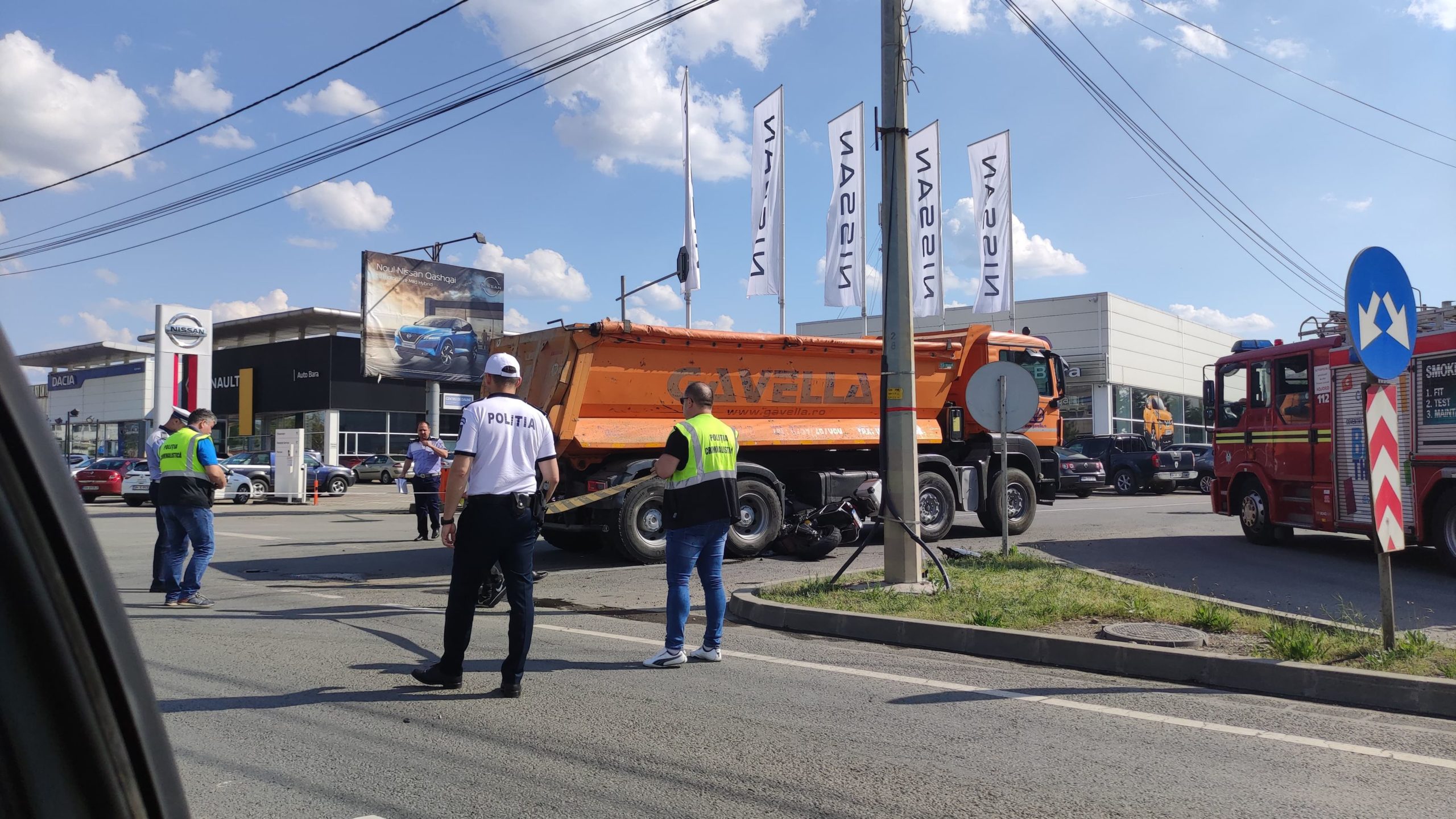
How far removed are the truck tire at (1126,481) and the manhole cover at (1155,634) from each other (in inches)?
915

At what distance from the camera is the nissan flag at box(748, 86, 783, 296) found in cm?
2386

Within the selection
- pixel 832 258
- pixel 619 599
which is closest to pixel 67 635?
pixel 619 599

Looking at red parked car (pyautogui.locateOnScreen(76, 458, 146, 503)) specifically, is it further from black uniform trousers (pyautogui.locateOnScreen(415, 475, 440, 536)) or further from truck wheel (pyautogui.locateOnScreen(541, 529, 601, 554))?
truck wheel (pyautogui.locateOnScreen(541, 529, 601, 554))

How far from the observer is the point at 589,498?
37.7ft

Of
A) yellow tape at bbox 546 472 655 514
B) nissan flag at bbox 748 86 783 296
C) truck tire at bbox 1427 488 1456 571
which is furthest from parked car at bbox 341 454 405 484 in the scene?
truck tire at bbox 1427 488 1456 571

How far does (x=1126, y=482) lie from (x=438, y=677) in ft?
88.9

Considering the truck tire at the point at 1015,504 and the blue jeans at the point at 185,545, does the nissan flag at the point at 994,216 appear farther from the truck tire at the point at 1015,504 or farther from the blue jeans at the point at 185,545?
the blue jeans at the point at 185,545

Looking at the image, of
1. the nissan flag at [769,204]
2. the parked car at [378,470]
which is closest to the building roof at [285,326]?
the parked car at [378,470]

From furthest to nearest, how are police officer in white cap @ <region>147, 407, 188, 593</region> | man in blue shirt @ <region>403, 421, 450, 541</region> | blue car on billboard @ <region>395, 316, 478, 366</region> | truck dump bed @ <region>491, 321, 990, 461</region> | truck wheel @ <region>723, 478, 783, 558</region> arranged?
blue car on billboard @ <region>395, 316, 478, 366</region> → man in blue shirt @ <region>403, 421, 450, 541</region> → truck wheel @ <region>723, 478, 783, 558</region> → truck dump bed @ <region>491, 321, 990, 461</region> → police officer in white cap @ <region>147, 407, 188, 593</region>

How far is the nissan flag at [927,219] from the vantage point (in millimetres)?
25359

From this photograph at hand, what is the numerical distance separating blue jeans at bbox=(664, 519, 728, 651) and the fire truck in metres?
8.64

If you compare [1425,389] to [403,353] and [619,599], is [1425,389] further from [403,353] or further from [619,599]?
[403,353]

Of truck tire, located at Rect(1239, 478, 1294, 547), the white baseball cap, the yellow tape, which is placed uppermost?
the white baseball cap

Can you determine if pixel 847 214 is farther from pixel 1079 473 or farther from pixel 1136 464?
pixel 1136 464
